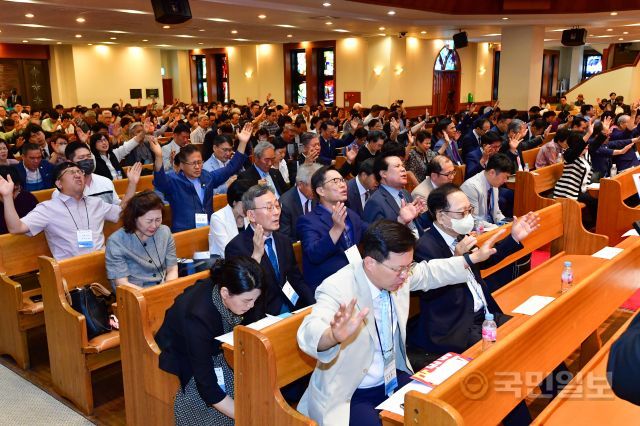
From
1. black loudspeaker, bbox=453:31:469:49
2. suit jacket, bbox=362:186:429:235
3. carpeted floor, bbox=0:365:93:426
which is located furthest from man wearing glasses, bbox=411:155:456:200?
black loudspeaker, bbox=453:31:469:49

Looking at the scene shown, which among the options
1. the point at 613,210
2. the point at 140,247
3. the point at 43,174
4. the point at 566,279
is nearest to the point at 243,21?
the point at 43,174

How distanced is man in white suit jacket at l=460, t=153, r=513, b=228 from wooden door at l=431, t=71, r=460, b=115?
1514 centimetres

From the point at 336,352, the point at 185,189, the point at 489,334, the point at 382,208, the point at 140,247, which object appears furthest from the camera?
the point at 185,189

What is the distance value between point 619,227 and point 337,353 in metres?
4.73

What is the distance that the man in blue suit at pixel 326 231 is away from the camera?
10.7ft

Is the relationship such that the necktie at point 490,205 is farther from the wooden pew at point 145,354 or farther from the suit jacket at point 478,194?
the wooden pew at point 145,354

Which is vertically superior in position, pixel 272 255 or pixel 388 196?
pixel 388 196

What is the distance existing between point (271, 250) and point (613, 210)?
4.14m

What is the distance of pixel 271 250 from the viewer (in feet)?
10.5

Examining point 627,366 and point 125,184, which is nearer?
point 627,366

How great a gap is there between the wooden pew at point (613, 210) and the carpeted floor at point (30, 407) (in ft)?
16.5

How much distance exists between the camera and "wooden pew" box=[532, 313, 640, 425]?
2.34 metres

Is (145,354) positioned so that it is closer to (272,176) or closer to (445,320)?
(445,320)

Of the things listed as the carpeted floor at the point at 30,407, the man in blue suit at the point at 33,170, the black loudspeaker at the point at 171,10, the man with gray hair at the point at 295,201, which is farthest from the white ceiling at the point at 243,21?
the carpeted floor at the point at 30,407
